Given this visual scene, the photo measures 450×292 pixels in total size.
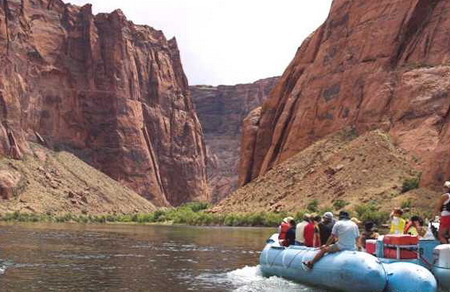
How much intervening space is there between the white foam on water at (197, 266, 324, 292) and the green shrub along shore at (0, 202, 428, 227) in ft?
116

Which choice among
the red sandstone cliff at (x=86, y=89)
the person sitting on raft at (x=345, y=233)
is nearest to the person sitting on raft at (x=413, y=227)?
the person sitting on raft at (x=345, y=233)

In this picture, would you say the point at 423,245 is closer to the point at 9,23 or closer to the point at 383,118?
the point at 383,118

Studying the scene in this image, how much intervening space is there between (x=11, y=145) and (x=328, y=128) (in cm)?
6229

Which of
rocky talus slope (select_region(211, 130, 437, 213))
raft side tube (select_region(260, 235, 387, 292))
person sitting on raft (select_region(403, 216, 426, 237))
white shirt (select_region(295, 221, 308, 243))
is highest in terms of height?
rocky talus slope (select_region(211, 130, 437, 213))

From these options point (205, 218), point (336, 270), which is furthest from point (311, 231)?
point (205, 218)

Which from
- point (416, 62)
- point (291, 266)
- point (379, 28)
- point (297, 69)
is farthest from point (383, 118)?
point (291, 266)

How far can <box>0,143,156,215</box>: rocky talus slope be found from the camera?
117500mm

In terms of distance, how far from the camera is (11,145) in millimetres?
129750

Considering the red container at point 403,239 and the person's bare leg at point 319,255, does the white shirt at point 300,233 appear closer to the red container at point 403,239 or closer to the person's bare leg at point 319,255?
the person's bare leg at point 319,255

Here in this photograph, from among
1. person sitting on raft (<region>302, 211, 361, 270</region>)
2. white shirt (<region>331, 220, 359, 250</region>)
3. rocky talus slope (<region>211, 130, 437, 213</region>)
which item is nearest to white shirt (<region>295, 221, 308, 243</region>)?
person sitting on raft (<region>302, 211, 361, 270</region>)

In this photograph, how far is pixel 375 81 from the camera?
9031 cm

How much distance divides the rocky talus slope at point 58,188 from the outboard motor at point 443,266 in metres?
96.2

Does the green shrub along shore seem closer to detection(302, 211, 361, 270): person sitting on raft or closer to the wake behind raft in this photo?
the wake behind raft

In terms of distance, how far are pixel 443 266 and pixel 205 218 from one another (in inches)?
2891
